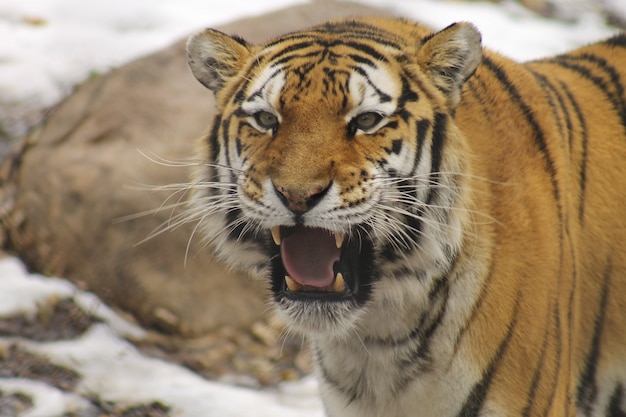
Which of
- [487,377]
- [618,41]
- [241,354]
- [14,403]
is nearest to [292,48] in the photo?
[487,377]

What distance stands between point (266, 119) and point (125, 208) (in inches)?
74.9

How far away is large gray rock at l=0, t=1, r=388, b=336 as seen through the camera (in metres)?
3.53

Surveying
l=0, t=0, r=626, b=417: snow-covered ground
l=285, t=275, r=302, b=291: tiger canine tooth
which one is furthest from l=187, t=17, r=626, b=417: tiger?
l=0, t=0, r=626, b=417: snow-covered ground

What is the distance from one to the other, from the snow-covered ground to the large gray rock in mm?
131

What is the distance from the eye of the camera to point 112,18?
192 inches

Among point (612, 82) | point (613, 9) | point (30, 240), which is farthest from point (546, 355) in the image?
point (613, 9)

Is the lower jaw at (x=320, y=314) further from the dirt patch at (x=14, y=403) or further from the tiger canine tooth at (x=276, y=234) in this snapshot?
the dirt patch at (x=14, y=403)

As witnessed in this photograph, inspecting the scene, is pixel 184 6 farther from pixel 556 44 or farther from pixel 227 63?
pixel 227 63

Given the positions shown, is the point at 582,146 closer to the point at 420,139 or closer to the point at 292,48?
the point at 420,139

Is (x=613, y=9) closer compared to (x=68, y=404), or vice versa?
(x=68, y=404)

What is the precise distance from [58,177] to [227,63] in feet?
6.39

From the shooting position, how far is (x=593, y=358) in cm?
210

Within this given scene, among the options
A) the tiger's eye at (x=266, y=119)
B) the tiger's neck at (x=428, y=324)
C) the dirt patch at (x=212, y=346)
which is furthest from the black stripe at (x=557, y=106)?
the dirt patch at (x=212, y=346)

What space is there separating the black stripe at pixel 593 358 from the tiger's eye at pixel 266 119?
34.5 inches
